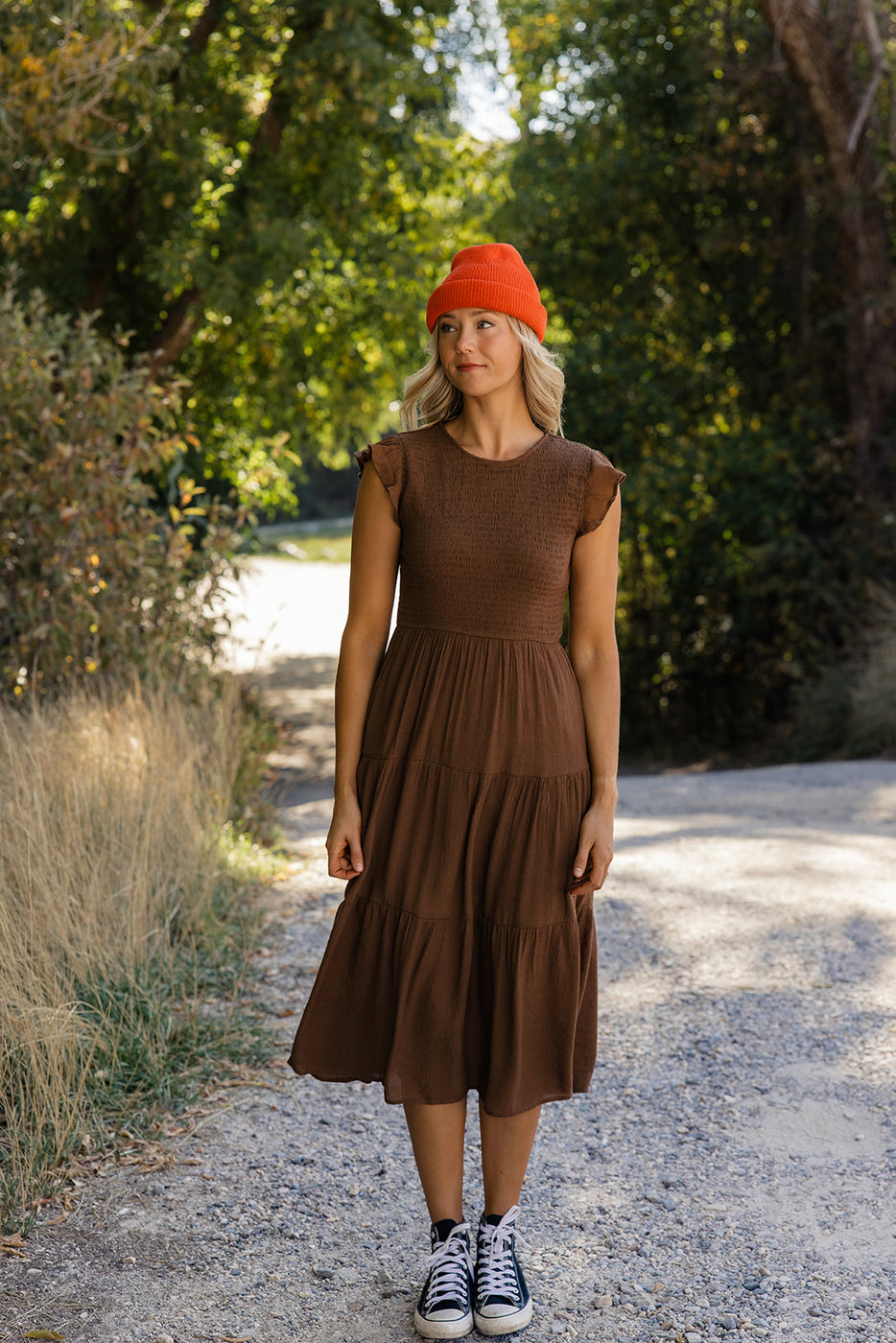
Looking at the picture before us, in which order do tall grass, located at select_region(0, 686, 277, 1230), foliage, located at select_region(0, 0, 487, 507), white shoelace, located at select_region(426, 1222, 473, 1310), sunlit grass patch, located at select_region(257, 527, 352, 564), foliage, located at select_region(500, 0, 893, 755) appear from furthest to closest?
sunlit grass patch, located at select_region(257, 527, 352, 564) < foliage, located at select_region(500, 0, 893, 755) < foliage, located at select_region(0, 0, 487, 507) < tall grass, located at select_region(0, 686, 277, 1230) < white shoelace, located at select_region(426, 1222, 473, 1310)

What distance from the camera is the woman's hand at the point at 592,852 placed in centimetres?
231

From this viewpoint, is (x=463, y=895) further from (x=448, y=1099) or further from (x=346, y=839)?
(x=448, y=1099)

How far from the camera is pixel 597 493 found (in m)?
2.34

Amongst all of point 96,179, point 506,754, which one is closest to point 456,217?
point 96,179

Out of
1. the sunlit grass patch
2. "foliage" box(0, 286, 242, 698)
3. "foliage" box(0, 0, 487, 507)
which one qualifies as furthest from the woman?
the sunlit grass patch

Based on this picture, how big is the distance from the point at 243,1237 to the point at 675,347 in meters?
10.9

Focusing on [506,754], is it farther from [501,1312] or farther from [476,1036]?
[501,1312]

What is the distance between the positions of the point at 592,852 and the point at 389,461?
845 millimetres

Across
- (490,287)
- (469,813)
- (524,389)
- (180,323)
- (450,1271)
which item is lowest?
(450,1271)

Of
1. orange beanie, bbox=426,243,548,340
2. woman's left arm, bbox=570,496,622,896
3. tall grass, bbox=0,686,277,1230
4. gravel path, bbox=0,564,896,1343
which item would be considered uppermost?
orange beanie, bbox=426,243,548,340

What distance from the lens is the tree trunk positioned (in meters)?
9.96

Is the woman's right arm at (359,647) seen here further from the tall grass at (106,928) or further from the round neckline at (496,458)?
the tall grass at (106,928)

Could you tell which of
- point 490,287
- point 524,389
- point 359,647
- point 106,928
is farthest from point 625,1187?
point 490,287

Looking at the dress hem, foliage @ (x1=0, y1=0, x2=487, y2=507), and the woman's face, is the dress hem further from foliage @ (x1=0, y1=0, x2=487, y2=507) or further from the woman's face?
foliage @ (x1=0, y1=0, x2=487, y2=507)
